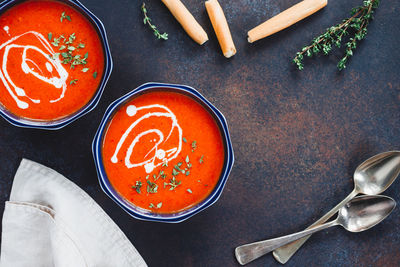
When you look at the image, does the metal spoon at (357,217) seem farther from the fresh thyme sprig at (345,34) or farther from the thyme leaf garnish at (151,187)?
Result: the fresh thyme sprig at (345,34)

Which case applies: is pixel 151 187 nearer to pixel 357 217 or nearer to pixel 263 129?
pixel 263 129

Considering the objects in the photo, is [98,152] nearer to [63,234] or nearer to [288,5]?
[63,234]

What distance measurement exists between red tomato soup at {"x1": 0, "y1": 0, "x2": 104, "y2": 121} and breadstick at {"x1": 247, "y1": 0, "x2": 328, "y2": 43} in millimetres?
790

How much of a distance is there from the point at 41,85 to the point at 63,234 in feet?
2.43

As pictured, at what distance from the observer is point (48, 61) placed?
6.33 ft

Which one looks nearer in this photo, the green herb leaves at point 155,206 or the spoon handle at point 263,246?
the green herb leaves at point 155,206

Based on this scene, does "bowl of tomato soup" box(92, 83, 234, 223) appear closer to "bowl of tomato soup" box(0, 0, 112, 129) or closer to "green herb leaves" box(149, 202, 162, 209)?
"green herb leaves" box(149, 202, 162, 209)

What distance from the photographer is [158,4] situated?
2.11m

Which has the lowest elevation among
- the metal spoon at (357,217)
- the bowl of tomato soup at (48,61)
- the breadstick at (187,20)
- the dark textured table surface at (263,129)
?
the metal spoon at (357,217)

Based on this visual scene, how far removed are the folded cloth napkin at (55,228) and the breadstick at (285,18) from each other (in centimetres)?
121

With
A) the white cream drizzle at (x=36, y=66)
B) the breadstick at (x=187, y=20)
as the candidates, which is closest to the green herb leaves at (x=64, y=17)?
the white cream drizzle at (x=36, y=66)

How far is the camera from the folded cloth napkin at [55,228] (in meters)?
2.01

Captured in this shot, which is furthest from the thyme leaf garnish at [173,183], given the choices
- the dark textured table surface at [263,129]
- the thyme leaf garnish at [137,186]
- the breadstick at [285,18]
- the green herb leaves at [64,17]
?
the green herb leaves at [64,17]

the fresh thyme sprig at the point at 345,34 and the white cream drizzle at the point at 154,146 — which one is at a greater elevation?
the white cream drizzle at the point at 154,146
